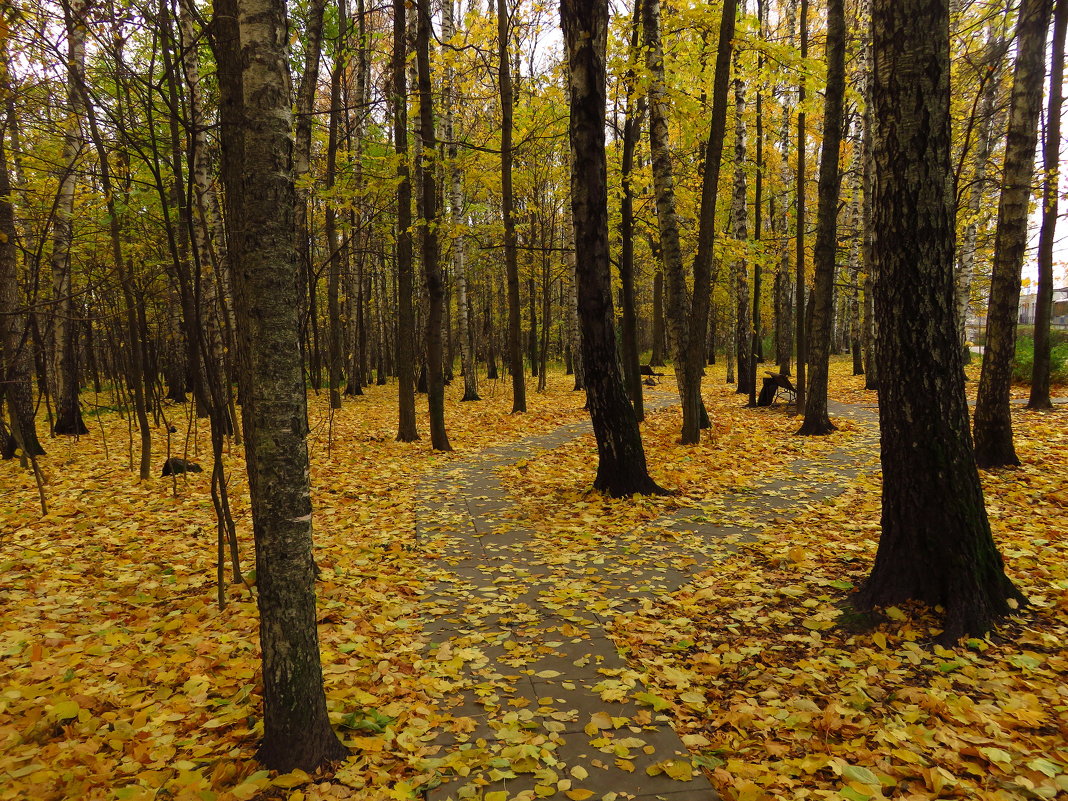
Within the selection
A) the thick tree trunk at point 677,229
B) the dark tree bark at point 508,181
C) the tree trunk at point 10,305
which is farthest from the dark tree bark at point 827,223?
the tree trunk at point 10,305

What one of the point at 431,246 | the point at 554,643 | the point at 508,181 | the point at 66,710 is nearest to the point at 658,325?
the point at 508,181

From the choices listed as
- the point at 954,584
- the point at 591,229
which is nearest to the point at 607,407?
the point at 591,229

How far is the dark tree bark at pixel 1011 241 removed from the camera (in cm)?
682

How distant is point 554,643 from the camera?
4027 millimetres

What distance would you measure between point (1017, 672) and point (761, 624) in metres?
1.42

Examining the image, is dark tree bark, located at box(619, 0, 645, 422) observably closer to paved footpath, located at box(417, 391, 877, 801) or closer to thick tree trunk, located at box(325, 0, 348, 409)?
paved footpath, located at box(417, 391, 877, 801)

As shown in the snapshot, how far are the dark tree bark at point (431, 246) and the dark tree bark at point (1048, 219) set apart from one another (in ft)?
30.1

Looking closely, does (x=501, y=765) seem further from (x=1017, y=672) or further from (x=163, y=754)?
(x=1017, y=672)

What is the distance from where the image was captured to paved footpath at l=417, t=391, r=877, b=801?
2773mm

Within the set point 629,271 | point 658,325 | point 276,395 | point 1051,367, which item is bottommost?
point 1051,367

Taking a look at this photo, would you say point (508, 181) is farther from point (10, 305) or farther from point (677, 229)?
point (10, 305)

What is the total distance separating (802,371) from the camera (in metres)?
12.9

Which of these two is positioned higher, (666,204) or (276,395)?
Result: (666,204)

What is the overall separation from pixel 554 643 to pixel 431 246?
7597 millimetres
